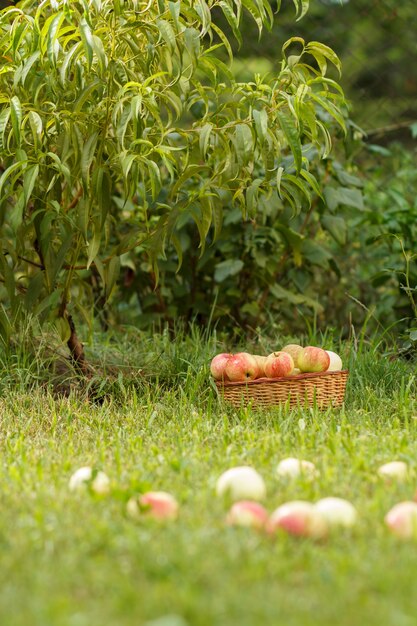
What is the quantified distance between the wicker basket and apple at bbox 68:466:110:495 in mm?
951

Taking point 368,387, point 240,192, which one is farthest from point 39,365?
point 368,387

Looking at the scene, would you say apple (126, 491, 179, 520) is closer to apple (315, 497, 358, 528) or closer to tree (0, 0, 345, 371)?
apple (315, 497, 358, 528)

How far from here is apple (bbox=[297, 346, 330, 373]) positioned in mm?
2881

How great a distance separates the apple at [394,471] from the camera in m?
1.94

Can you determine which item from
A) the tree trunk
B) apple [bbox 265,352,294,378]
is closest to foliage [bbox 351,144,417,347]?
apple [bbox 265,352,294,378]

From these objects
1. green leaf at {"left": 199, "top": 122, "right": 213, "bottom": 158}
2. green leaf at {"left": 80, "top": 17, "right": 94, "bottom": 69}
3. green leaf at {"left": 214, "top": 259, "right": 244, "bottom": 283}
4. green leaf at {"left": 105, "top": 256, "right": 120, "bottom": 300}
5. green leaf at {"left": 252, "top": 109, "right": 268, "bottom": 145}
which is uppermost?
green leaf at {"left": 80, "top": 17, "right": 94, "bottom": 69}

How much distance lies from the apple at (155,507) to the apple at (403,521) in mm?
368

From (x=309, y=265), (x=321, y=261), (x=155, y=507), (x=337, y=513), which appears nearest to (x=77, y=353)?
Answer: (x=321, y=261)

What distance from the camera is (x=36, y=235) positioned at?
2.95 metres

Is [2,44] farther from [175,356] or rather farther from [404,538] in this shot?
[404,538]

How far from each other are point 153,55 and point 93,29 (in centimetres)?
18

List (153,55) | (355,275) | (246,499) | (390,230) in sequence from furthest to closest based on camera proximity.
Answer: (355,275) → (390,230) → (153,55) → (246,499)

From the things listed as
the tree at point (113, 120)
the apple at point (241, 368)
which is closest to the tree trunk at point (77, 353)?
the tree at point (113, 120)

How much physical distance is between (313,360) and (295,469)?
94 cm
